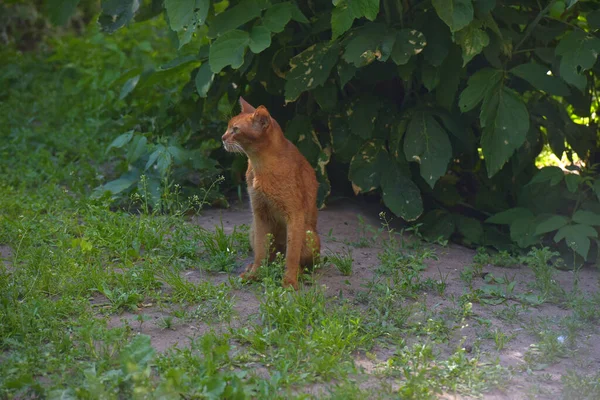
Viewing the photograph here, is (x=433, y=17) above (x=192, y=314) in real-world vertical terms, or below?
above

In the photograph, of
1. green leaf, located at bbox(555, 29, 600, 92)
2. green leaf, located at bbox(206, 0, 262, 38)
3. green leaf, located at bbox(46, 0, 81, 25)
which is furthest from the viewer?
green leaf, located at bbox(46, 0, 81, 25)

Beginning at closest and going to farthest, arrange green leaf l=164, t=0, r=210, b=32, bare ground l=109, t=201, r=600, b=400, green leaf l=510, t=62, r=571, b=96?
bare ground l=109, t=201, r=600, b=400
green leaf l=164, t=0, r=210, b=32
green leaf l=510, t=62, r=571, b=96

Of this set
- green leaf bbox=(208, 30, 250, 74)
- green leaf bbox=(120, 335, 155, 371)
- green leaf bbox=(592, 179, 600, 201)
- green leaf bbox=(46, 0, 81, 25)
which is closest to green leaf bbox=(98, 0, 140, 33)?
green leaf bbox=(46, 0, 81, 25)

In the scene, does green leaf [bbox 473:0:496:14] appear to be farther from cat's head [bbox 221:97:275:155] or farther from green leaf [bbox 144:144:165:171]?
green leaf [bbox 144:144:165:171]

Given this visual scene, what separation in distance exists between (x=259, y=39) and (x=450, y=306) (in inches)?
81.1

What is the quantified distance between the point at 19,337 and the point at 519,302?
9.37 feet

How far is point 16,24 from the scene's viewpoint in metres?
10.3

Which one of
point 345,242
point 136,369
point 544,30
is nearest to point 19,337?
point 136,369

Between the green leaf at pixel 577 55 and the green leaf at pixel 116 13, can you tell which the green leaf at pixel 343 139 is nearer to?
the green leaf at pixel 577 55

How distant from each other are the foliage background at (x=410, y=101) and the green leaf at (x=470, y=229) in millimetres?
17

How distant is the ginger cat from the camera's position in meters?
4.79

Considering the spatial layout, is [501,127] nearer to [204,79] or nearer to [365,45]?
[365,45]

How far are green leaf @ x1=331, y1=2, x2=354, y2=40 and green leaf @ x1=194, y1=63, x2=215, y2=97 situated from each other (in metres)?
1.14

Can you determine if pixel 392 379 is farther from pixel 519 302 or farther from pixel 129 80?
pixel 129 80
